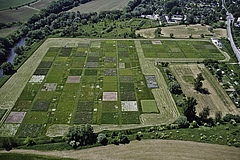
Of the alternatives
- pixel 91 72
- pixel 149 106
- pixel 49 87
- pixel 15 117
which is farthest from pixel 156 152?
pixel 91 72

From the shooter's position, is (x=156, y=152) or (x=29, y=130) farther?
(x=29, y=130)

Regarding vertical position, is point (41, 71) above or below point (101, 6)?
below

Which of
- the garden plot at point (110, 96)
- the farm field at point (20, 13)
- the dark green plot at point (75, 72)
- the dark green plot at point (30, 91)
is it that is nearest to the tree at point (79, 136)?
the garden plot at point (110, 96)

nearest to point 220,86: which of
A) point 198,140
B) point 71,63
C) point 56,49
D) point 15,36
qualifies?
point 198,140

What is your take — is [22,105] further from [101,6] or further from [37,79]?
[101,6]

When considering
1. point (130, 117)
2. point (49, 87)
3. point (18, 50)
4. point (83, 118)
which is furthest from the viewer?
point (18, 50)

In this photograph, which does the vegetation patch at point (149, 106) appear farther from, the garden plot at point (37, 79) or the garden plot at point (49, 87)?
the garden plot at point (37, 79)

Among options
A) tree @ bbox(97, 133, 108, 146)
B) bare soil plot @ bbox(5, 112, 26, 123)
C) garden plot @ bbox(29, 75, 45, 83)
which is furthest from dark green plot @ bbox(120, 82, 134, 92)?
bare soil plot @ bbox(5, 112, 26, 123)
